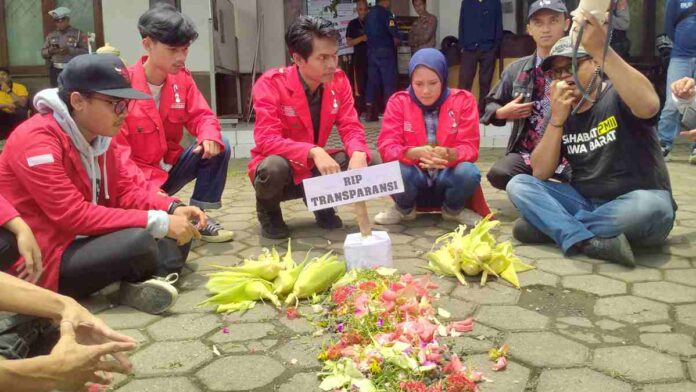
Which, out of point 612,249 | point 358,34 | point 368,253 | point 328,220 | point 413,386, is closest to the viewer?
point 413,386

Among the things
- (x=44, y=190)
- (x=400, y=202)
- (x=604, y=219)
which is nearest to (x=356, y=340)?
(x=44, y=190)

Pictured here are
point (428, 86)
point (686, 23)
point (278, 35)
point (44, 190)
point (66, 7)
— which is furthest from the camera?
point (278, 35)

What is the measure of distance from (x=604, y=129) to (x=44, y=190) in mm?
2900

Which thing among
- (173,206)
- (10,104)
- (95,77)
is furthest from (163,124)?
(10,104)

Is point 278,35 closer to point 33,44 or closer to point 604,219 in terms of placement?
point 33,44

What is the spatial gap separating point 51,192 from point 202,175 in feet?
5.33

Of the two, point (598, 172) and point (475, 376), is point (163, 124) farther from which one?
point (475, 376)

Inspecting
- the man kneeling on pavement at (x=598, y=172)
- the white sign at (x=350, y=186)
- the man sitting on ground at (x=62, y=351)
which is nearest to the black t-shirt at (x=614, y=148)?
the man kneeling on pavement at (x=598, y=172)

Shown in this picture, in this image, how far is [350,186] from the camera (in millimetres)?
3447

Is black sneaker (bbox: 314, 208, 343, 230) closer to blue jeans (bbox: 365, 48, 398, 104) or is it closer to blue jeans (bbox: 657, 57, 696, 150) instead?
blue jeans (bbox: 657, 57, 696, 150)

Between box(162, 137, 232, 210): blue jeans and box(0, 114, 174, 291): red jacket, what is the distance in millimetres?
1294

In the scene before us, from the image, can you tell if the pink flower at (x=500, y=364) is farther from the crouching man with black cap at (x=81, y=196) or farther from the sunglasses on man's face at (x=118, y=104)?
the sunglasses on man's face at (x=118, y=104)

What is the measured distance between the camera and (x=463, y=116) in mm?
4496

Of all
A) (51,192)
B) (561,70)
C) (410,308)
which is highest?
(561,70)
